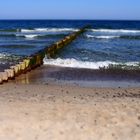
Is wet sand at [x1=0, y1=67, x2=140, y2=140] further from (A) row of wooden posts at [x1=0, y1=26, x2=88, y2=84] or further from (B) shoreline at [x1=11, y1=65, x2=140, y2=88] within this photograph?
(B) shoreline at [x1=11, y1=65, x2=140, y2=88]

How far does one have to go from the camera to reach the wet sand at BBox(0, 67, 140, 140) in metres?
6.45

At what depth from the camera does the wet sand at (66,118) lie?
21.1ft

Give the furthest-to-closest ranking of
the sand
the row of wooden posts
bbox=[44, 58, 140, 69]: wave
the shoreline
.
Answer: bbox=[44, 58, 140, 69]: wave < the shoreline < the row of wooden posts < the sand

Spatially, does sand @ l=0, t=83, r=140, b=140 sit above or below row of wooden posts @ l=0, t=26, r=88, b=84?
above

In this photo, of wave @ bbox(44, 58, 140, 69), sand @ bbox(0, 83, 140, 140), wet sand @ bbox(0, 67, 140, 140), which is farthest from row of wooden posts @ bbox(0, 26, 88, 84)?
sand @ bbox(0, 83, 140, 140)

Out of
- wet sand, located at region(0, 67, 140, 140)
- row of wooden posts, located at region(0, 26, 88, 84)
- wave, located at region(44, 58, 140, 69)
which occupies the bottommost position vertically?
wave, located at region(44, 58, 140, 69)

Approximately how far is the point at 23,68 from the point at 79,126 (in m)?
7.95

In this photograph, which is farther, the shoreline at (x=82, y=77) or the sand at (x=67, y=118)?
the shoreline at (x=82, y=77)

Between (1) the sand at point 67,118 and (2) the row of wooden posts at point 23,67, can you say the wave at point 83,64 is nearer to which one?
(2) the row of wooden posts at point 23,67

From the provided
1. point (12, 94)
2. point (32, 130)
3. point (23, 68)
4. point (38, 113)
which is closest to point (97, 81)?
point (23, 68)

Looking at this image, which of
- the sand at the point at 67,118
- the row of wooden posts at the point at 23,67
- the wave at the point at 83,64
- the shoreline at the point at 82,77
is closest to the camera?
the sand at the point at 67,118

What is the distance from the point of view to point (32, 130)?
660cm

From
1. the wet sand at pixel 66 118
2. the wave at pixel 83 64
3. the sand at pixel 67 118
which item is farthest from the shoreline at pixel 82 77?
the sand at pixel 67 118

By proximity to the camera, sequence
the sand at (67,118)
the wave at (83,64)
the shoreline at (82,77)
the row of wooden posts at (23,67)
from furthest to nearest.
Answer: the wave at (83,64) < the shoreline at (82,77) < the row of wooden posts at (23,67) < the sand at (67,118)
